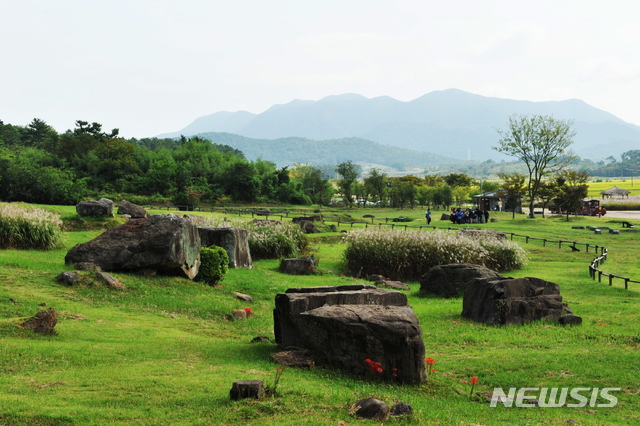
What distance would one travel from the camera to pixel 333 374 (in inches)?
353

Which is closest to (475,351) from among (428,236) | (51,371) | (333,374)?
(333,374)

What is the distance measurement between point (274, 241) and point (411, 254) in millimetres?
6612

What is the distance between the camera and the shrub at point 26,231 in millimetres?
19375

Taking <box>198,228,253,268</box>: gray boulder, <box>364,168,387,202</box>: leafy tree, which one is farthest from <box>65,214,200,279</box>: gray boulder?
<box>364,168,387,202</box>: leafy tree

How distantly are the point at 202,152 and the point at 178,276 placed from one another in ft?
241

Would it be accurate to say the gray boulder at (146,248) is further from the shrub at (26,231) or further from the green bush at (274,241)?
the green bush at (274,241)

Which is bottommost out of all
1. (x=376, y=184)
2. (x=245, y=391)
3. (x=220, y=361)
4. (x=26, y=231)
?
(x=220, y=361)

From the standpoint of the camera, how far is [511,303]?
1384 cm

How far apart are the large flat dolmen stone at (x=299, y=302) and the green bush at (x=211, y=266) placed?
275 inches

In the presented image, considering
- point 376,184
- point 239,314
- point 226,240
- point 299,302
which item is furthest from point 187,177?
point 299,302

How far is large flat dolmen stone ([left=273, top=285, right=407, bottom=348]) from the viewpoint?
33.6ft

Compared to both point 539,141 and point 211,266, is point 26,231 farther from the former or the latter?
point 539,141

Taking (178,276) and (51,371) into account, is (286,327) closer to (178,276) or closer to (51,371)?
(51,371)

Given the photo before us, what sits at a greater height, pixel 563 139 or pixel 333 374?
pixel 563 139
